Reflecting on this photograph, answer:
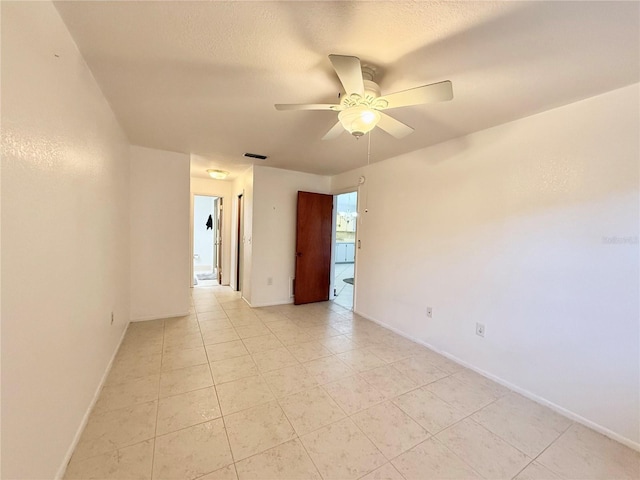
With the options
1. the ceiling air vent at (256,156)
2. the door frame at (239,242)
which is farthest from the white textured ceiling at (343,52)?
the door frame at (239,242)

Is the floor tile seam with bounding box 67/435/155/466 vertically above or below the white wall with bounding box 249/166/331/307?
below

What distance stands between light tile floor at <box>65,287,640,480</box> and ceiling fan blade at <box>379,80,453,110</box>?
2.05m

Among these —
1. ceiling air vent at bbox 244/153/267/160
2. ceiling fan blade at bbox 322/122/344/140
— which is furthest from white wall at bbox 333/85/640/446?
ceiling air vent at bbox 244/153/267/160

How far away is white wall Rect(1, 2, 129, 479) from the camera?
0.95 metres

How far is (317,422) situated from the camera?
5.81ft

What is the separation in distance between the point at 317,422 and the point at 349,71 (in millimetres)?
2130

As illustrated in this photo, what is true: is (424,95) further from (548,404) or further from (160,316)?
(160,316)

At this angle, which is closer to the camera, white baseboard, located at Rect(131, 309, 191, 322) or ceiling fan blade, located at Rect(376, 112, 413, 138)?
ceiling fan blade, located at Rect(376, 112, 413, 138)

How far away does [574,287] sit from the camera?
1909 millimetres

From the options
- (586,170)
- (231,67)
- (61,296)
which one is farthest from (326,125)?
(61,296)

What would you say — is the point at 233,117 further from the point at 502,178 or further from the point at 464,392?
the point at 464,392

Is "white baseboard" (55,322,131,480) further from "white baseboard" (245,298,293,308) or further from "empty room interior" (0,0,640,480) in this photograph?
"white baseboard" (245,298,293,308)

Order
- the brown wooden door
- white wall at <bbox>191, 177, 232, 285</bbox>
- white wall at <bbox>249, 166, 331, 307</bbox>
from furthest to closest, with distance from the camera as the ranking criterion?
1. white wall at <bbox>191, 177, 232, 285</bbox>
2. the brown wooden door
3. white wall at <bbox>249, 166, 331, 307</bbox>

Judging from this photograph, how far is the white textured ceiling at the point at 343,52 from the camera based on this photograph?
119 cm
